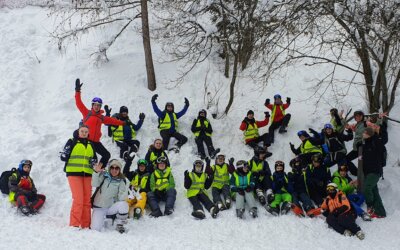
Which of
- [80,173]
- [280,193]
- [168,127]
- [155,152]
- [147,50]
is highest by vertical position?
[147,50]

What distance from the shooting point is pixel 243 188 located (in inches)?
311

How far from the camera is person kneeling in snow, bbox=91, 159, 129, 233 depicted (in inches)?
255

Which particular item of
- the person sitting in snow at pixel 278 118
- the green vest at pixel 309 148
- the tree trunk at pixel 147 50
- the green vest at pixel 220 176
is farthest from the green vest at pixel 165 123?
the green vest at pixel 309 148

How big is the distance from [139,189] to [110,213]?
1293mm

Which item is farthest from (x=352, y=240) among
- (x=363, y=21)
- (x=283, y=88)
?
(x=283, y=88)

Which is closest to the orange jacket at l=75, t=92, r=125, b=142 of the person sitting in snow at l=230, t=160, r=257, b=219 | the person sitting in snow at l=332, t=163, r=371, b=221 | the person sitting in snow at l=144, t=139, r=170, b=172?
the person sitting in snow at l=144, t=139, r=170, b=172

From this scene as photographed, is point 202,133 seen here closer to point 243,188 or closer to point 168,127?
point 168,127

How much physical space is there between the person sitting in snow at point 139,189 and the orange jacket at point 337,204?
337 cm

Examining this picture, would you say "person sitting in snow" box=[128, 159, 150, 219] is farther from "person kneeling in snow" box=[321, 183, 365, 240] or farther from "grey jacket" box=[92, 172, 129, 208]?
"person kneeling in snow" box=[321, 183, 365, 240]

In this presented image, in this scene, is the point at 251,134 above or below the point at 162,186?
above

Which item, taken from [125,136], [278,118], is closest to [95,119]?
[125,136]

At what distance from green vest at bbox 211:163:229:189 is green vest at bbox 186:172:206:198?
30cm

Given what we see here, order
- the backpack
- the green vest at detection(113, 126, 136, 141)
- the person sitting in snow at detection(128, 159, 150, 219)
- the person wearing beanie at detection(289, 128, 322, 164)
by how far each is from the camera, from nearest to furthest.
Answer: the person sitting in snow at detection(128, 159, 150, 219), the backpack, the person wearing beanie at detection(289, 128, 322, 164), the green vest at detection(113, 126, 136, 141)

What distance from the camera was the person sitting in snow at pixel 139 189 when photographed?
7.12 m
